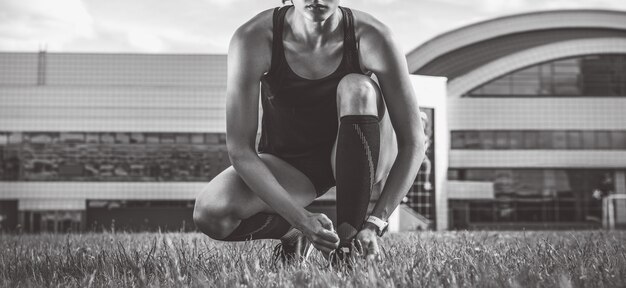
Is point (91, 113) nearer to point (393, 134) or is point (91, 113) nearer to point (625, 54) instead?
point (625, 54)

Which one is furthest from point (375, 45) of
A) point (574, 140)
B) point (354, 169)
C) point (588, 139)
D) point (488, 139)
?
point (588, 139)

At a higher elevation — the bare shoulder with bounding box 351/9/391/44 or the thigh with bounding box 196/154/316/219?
the bare shoulder with bounding box 351/9/391/44

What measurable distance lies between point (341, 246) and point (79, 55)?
1710 inches

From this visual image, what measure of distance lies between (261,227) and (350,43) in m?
0.89

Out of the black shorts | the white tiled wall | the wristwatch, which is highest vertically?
the white tiled wall

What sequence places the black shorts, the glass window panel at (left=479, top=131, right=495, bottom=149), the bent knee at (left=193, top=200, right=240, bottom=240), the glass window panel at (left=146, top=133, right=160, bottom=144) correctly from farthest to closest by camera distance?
the glass window panel at (left=146, top=133, right=160, bottom=144) → the glass window panel at (left=479, top=131, right=495, bottom=149) → the black shorts → the bent knee at (left=193, top=200, right=240, bottom=240)

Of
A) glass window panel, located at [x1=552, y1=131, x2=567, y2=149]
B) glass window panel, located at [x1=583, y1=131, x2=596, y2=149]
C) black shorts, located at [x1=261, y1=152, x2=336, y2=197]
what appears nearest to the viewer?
black shorts, located at [x1=261, y1=152, x2=336, y2=197]

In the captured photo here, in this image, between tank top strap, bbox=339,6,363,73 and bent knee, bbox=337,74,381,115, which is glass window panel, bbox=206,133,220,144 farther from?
bent knee, bbox=337,74,381,115

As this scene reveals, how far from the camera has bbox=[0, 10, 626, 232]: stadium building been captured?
128 feet

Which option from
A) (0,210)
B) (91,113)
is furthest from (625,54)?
(0,210)

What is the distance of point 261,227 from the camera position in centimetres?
315

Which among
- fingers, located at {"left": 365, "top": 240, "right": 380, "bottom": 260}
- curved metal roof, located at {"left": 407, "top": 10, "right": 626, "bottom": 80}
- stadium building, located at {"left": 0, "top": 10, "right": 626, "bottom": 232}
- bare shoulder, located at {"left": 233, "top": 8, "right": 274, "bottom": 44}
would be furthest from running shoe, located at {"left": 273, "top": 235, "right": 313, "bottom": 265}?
curved metal roof, located at {"left": 407, "top": 10, "right": 626, "bottom": 80}

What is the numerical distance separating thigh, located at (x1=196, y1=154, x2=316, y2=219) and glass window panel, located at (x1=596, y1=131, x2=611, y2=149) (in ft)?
131

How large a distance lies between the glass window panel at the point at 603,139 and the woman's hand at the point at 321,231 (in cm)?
4039
